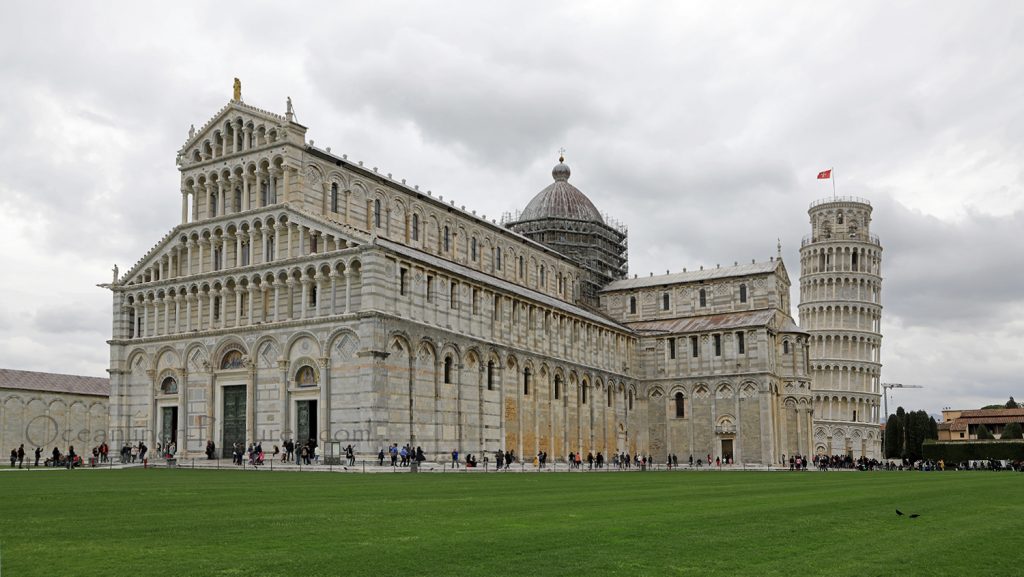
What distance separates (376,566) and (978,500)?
18.1 meters

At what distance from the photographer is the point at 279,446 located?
2015 inches

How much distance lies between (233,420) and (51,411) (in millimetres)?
25383

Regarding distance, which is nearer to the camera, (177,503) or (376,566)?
(376,566)

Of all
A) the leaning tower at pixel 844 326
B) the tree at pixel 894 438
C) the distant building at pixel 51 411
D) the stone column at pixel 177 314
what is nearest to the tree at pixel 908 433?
the tree at pixel 894 438

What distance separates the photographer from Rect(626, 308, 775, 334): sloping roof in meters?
78.6

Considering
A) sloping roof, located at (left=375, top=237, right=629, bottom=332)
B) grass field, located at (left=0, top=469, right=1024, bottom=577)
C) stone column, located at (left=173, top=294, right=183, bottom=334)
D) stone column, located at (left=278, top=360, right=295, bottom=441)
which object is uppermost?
sloping roof, located at (left=375, top=237, right=629, bottom=332)

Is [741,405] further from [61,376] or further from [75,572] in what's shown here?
[75,572]

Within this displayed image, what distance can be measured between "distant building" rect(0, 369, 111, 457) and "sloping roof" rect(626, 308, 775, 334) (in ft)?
146

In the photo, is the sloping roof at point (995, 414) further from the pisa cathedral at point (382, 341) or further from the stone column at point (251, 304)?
the stone column at point (251, 304)

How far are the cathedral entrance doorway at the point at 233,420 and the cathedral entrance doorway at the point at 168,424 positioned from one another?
4.45 metres

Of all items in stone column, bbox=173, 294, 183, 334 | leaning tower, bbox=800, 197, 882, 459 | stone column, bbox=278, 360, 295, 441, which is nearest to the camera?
stone column, bbox=278, 360, 295, 441

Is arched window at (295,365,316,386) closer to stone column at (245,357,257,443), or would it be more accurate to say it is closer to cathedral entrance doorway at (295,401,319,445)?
cathedral entrance doorway at (295,401,319,445)

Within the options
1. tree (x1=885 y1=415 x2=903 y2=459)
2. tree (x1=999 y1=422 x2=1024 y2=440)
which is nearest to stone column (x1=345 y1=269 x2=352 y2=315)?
tree (x1=885 y1=415 x2=903 y2=459)

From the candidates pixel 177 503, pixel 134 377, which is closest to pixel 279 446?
pixel 134 377
